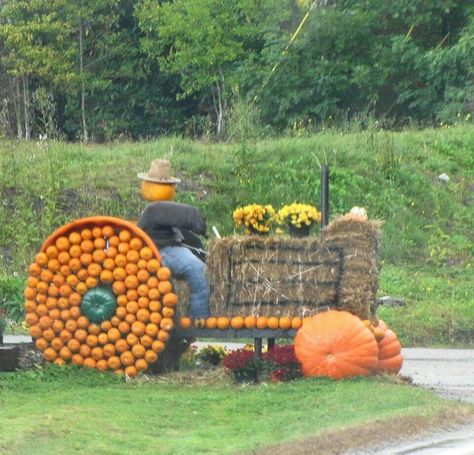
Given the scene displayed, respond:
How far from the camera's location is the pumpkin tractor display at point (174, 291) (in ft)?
45.5

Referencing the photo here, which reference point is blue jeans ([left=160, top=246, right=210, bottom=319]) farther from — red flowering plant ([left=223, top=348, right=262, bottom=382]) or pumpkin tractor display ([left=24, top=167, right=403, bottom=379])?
red flowering plant ([left=223, top=348, right=262, bottom=382])

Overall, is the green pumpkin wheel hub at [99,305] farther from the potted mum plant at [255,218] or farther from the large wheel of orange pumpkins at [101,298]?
the potted mum plant at [255,218]

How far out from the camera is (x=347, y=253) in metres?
13.9

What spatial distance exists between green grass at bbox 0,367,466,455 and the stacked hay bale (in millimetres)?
783

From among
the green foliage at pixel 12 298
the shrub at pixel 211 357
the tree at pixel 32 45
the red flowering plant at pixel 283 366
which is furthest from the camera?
the tree at pixel 32 45

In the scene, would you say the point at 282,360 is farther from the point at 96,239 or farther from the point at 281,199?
the point at 281,199

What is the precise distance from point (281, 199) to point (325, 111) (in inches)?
457

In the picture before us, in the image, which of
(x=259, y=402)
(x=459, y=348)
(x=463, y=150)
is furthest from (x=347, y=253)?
(x=463, y=150)

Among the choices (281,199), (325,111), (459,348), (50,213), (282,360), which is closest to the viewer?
(282,360)

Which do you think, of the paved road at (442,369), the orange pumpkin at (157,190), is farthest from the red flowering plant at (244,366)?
the orange pumpkin at (157,190)

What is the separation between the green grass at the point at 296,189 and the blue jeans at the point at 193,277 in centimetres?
615

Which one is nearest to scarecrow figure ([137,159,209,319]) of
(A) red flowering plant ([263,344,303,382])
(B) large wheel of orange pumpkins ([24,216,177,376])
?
(B) large wheel of orange pumpkins ([24,216,177,376])

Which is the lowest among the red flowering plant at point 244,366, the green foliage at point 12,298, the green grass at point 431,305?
the green grass at point 431,305

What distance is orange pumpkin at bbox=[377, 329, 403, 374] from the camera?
14.0 m
